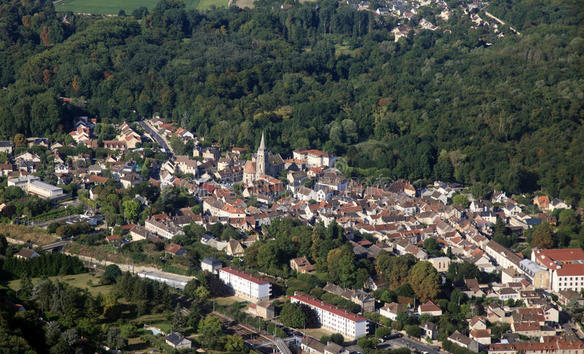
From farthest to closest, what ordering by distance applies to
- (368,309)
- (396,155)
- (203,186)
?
(396,155)
(203,186)
(368,309)

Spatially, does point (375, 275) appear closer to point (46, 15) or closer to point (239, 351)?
point (239, 351)

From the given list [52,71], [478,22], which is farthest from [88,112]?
[478,22]

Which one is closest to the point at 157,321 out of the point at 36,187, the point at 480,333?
the point at 480,333

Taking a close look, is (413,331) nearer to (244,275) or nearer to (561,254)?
(244,275)

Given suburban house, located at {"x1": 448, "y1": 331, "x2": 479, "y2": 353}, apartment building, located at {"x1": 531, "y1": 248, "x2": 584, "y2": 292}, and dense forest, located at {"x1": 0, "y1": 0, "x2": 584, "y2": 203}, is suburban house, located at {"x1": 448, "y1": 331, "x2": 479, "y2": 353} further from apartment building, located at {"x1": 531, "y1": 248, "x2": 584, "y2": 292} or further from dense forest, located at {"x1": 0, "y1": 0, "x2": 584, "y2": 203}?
dense forest, located at {"x1": 0, "y1": 0, "x2": 584, "y2": 203}

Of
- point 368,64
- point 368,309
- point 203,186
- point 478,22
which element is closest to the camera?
point 368,309
